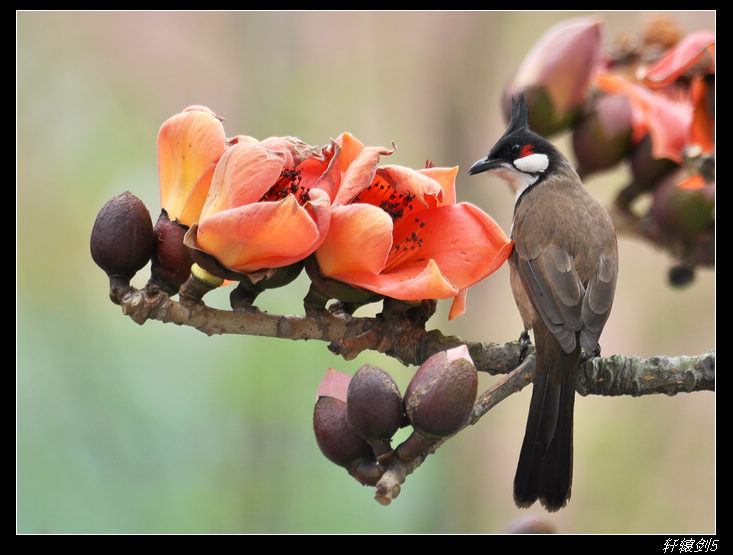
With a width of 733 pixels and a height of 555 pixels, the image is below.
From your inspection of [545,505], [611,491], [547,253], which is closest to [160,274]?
[545,505]

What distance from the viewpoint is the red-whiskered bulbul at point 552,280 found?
1.14 meters

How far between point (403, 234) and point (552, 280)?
1.96 ft

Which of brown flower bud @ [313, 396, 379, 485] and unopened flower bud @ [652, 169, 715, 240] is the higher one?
unopened flower bud @ [652, 169, 715, 240]

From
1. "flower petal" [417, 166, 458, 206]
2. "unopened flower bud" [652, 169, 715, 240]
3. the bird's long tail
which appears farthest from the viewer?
"unopened flower bud" [652, 169, 715, 240]

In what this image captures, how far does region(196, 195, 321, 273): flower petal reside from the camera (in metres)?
0.83

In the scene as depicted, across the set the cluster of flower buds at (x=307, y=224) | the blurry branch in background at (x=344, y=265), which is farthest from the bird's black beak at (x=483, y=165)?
the cluster of flower buds at (x=307, y=224)

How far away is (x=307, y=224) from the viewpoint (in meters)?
0.83

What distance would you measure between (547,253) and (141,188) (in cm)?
120

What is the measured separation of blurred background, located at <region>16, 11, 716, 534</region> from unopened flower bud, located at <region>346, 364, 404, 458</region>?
4.00 feet

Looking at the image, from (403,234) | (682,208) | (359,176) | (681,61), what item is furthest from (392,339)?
(681,61)

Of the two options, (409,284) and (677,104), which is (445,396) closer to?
(409,284)

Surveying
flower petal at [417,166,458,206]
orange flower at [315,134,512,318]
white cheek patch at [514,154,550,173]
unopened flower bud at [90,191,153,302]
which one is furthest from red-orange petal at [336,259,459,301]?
white cheek patch at [514,154,550,173]

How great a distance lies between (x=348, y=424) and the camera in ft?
2.81

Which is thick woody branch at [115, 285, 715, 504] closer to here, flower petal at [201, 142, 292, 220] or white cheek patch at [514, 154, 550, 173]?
flower petal at [201, 142, 292, 220]
